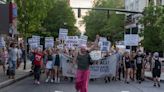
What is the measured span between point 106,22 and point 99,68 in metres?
71.4

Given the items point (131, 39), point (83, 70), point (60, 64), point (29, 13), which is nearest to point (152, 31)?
point (29, 13)

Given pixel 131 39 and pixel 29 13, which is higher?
pixel 29 13

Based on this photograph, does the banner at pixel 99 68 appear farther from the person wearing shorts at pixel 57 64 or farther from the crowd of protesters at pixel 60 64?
the person wearing shorts at pixel 57 64

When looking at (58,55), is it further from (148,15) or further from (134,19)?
(134,19)

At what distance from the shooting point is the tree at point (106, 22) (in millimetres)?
92438

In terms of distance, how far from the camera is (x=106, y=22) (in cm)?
9794

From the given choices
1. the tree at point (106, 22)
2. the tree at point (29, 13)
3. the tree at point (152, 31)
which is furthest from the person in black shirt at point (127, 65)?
the tree at point (106, 22)

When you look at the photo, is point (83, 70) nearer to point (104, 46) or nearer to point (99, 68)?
point (99, 68)

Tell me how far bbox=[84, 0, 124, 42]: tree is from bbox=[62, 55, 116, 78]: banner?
62.0 meters

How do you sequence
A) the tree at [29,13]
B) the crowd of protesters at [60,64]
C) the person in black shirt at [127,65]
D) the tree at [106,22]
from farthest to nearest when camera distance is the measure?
the tree at [106,22]
the tree at [29,13]
the person in black shirt at [127,65]
the crowd of protesters at [60,64]

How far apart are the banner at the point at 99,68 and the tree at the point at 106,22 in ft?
203

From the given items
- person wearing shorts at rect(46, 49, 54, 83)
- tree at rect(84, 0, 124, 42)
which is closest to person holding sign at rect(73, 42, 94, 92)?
person wearing shorts at rect(46, 49, 54, 83)

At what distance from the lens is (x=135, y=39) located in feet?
104

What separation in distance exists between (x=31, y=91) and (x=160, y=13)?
25.1 m
